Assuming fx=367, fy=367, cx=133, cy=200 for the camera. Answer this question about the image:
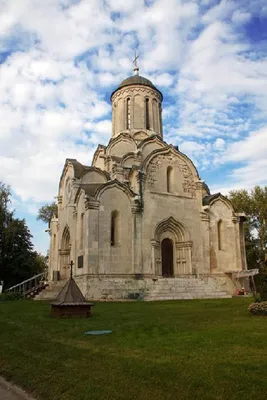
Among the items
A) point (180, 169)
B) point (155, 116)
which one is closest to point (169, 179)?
point (180, 169)

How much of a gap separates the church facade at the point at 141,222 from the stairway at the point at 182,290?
2.3 inches

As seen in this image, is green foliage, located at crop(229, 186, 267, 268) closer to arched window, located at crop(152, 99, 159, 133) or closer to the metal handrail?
arched window, located at crop(152, 99, 159, 133)

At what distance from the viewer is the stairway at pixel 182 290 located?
68.8 feet

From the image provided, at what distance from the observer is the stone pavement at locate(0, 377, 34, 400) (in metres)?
4.95

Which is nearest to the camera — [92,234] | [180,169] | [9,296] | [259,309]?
[259,309]

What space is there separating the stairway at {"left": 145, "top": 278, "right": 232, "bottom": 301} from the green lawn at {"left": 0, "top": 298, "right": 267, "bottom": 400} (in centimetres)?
1130

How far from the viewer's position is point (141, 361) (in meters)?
5.73

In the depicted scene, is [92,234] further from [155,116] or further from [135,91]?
[135,91]

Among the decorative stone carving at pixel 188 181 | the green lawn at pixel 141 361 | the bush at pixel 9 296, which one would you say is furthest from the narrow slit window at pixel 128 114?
the green lawn at pixel 141 361

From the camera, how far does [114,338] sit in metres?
7.94

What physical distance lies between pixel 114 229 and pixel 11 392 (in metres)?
17.9

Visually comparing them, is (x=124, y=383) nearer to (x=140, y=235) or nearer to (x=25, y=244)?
(x=140, y=235)

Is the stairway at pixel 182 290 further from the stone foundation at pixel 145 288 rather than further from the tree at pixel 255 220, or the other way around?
the tree at pixel 255 220

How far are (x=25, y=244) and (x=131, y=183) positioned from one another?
16007 mm
